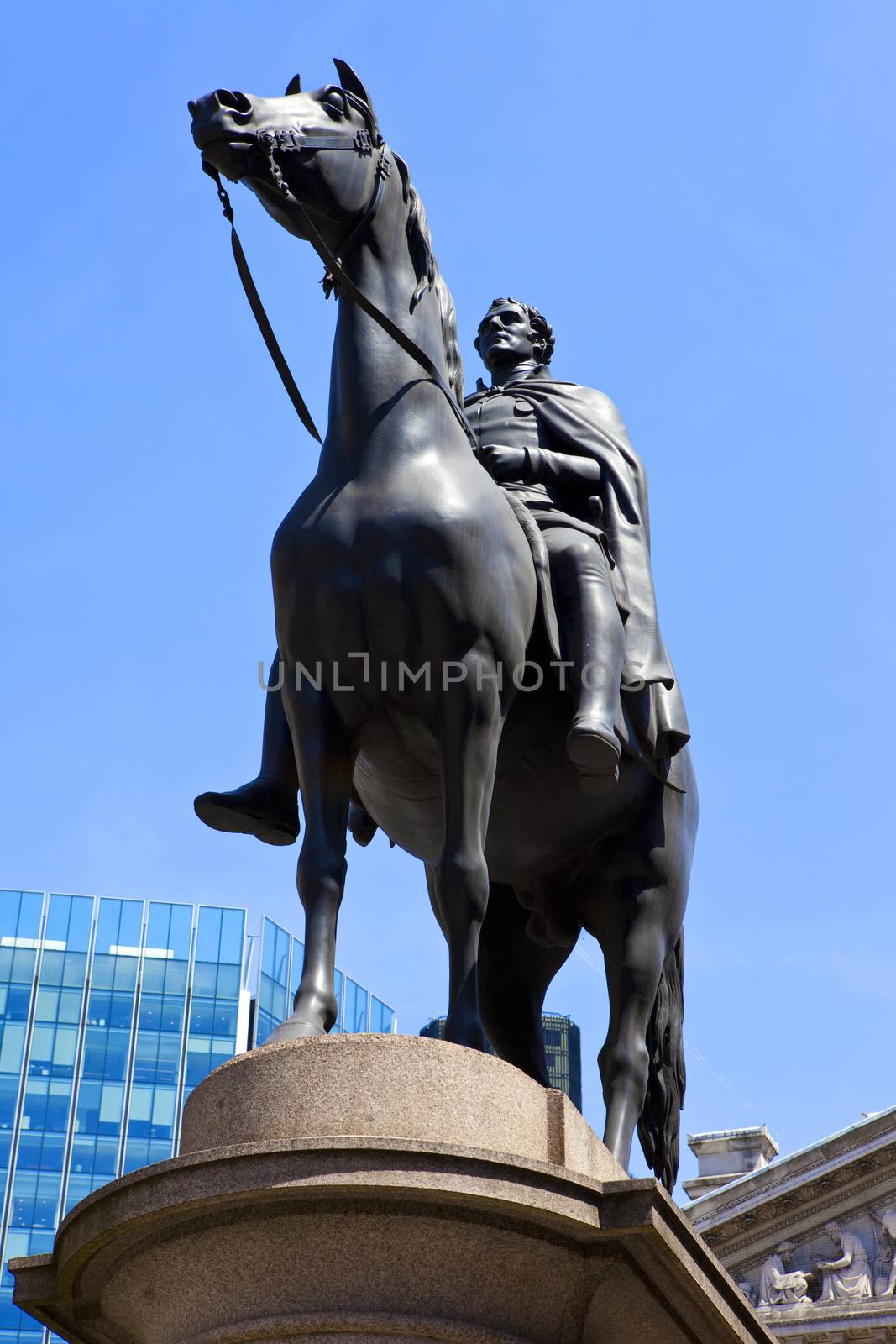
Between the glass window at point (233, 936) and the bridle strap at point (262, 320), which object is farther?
the glass window at point (233, 936)

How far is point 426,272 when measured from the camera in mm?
7676

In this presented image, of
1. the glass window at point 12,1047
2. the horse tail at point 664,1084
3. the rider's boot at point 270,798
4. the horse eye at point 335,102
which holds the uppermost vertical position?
the glass window at point 12,1047

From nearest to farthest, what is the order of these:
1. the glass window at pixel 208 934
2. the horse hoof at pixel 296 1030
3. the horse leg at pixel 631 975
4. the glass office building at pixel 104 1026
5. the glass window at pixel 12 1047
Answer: the horse hoof at pixel 296 1030 < the horse leg at pixel 631 975 < the glass office building at pixel 104 1026 < the glass window at pixel 12 1047 < the glass window at pixel 208 934

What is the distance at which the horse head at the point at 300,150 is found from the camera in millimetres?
7191

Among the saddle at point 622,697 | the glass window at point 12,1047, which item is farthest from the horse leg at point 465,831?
the glass window at point 12,1047

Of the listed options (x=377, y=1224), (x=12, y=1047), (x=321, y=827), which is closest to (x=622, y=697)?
(x=321, y=827)

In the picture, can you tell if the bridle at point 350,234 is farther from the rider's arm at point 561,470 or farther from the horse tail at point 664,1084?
the horse tail at point 664,1084

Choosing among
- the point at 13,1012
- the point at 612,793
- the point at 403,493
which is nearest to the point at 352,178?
the point at 403,493

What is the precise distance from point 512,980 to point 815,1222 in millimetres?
38690

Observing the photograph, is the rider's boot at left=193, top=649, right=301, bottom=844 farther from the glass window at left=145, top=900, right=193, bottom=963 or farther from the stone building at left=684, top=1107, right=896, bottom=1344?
the glass window at left=145, top=900, right=193, bottom=963

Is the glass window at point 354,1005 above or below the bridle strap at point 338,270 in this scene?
above

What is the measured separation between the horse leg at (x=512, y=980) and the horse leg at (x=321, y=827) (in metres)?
1.61

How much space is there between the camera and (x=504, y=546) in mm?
7090

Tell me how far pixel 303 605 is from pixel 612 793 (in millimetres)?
1697
